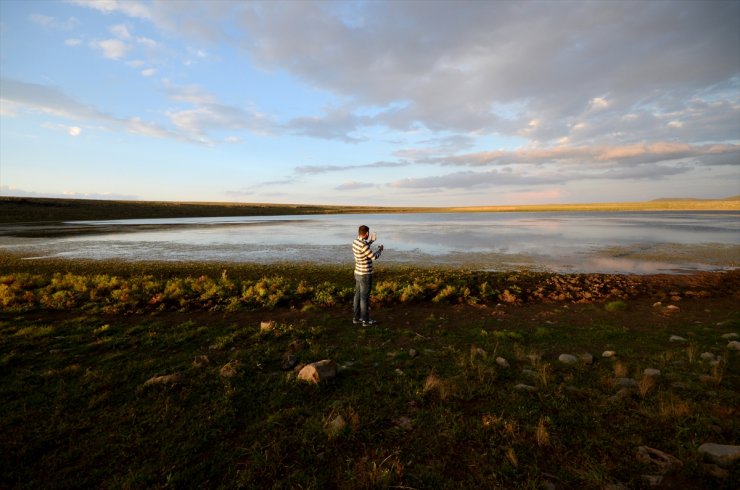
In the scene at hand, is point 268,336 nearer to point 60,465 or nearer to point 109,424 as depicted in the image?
point 109,424

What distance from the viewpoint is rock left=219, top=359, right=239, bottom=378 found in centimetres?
705

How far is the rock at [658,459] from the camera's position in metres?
4.34

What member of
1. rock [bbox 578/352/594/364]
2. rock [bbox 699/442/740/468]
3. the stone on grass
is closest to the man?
the stone on grass

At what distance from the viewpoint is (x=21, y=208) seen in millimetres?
80625

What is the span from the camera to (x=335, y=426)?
17.5 ft

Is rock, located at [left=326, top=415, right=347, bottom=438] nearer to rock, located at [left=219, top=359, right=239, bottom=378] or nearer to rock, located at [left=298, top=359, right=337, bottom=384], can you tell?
rock, located at [left=298, top=359, right=337, bottom=384]

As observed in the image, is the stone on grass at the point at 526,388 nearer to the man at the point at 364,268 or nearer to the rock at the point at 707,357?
the rock at the point at 707,357

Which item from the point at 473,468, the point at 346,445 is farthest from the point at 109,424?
the point at 473,468

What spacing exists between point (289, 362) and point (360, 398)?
2149 mm

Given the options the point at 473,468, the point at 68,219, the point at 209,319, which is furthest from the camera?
the point at 68,219

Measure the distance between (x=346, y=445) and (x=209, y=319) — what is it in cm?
838

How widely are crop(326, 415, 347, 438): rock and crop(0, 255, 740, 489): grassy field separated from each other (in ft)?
0.07

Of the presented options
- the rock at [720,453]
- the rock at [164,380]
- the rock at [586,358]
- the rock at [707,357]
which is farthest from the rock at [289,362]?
the rock at [707,357]

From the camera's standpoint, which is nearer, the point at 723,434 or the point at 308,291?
the point at 723,434
